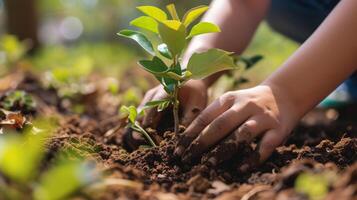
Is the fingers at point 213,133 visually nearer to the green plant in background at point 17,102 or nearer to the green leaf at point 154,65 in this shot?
the green leaf at point 154,65

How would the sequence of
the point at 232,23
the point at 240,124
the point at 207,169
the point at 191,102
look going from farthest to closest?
1. the point at 232,23
2. the point at 191,102
3. the point at 240,124
4. the point at 207,169

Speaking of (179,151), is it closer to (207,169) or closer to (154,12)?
(207,169)

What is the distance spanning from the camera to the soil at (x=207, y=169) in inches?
35.7

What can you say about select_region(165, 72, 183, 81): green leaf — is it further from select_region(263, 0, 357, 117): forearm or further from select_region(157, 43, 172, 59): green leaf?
select_region(263, 0, 357, 117): forearm

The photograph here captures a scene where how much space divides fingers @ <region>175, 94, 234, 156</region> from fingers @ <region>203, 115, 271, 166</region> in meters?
0.07

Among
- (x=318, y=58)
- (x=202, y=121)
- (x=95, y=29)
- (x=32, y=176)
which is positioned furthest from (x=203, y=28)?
(x=95, y=29)

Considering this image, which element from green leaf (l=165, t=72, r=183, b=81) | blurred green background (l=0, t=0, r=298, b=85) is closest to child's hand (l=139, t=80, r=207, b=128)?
green leaf (l=165, t=72, r=183, b=81)

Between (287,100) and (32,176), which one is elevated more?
(32,176)

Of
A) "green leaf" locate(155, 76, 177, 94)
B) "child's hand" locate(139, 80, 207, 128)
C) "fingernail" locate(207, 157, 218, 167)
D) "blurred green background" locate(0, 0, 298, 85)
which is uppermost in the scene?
"green leaf" locate(155, 76, 177, 94)

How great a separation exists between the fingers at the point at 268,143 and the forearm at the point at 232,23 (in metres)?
0.54

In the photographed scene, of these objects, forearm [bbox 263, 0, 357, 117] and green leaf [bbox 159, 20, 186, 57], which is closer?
green leaf [bbox 159, 20, 186, 57]

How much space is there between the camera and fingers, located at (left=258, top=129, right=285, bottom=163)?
4.07 feet

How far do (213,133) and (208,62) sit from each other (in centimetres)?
16

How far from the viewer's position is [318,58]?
1.36 meters
